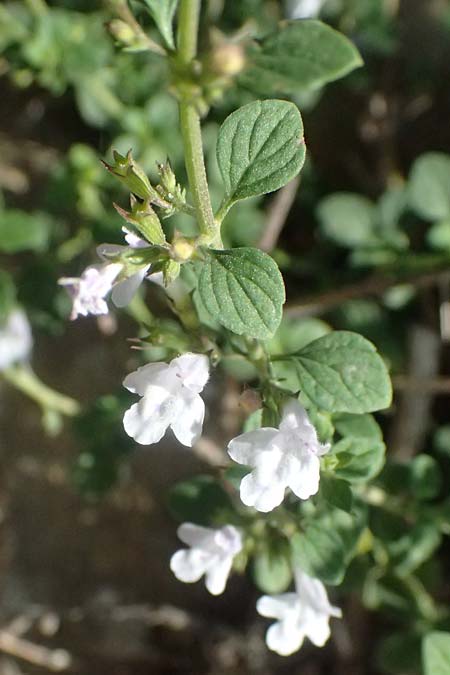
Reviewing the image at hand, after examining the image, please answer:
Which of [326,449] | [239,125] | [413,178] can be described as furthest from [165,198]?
[413,178]

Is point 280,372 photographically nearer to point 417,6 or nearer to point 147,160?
point 147,160

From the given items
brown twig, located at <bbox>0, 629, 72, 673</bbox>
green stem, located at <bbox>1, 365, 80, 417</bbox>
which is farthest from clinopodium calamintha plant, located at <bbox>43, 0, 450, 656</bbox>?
brown twig, located at <bbox>0, 629, 72, 673</bbox>

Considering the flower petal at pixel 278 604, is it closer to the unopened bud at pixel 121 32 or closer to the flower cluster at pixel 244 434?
the flower cluster at pixel 244 434

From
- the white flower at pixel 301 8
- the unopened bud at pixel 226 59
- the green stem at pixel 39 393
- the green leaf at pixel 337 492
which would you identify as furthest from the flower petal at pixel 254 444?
the white flower at pixel 301 8

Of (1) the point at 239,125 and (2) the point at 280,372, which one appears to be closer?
(1) the point at 239,125

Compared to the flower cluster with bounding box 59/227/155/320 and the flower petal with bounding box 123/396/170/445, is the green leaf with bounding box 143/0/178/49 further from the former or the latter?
the flower petal with bounding box 123/396/170/445

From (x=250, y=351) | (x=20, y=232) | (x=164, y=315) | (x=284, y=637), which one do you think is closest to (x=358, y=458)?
(x=250, y=351)
